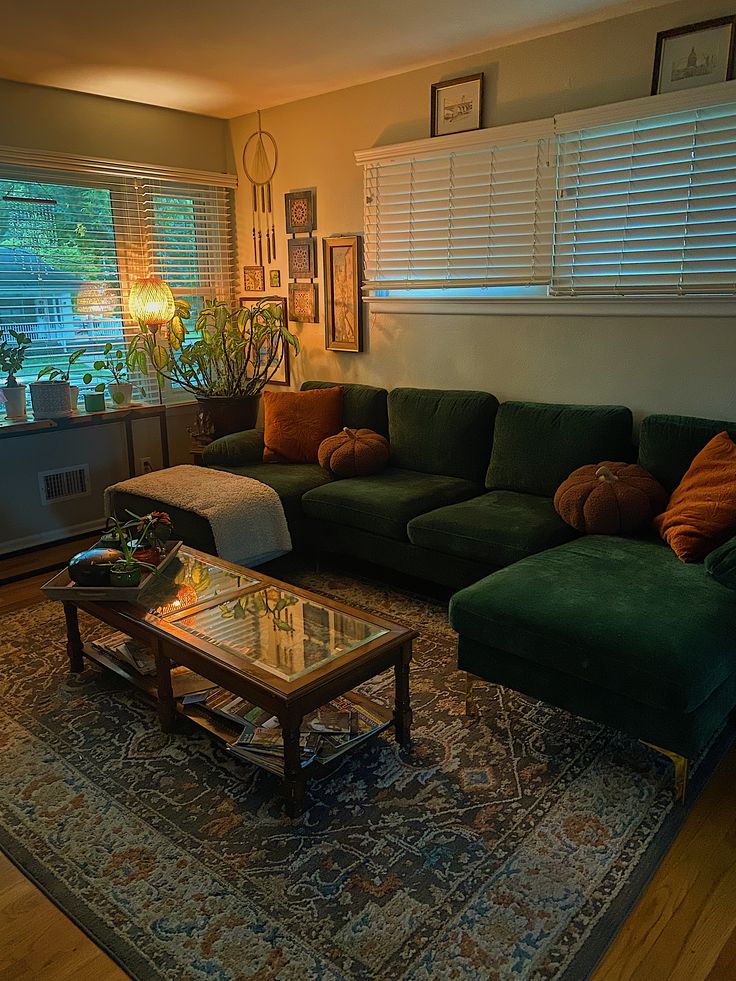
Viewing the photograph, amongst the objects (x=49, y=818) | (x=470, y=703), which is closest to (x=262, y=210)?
(x=470, y=703)

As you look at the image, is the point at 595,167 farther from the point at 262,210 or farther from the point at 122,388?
the point at 122,388

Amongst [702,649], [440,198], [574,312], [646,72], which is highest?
[646,72]

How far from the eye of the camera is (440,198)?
396cm

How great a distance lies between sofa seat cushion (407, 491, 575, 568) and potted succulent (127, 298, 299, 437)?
1.73 meters

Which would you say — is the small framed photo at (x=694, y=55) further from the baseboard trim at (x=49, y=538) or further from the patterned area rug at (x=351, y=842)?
the baseboard trim at (x=49, y=538)

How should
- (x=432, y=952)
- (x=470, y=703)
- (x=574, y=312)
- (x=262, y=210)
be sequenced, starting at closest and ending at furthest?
(x=432, y=952) < (x=470, y=703) < (x=574, y=312) < (x=262, y=210)

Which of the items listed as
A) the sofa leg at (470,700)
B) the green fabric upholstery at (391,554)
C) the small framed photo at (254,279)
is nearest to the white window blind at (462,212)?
the small framed photo at (254,279)

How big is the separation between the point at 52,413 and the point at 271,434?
3.85 ft

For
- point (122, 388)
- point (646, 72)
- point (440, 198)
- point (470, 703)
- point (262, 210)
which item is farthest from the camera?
point (262, 210)

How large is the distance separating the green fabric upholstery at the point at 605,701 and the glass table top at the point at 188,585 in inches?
33.1

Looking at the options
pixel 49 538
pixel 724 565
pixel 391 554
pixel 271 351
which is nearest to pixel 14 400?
pixel 49 538

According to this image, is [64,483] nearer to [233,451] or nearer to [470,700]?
[233,451]

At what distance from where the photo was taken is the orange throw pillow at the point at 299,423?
13.7ft

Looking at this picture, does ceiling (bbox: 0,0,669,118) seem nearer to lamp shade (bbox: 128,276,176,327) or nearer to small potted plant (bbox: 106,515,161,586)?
lamp shade (bbox: 128,276,176,327)
